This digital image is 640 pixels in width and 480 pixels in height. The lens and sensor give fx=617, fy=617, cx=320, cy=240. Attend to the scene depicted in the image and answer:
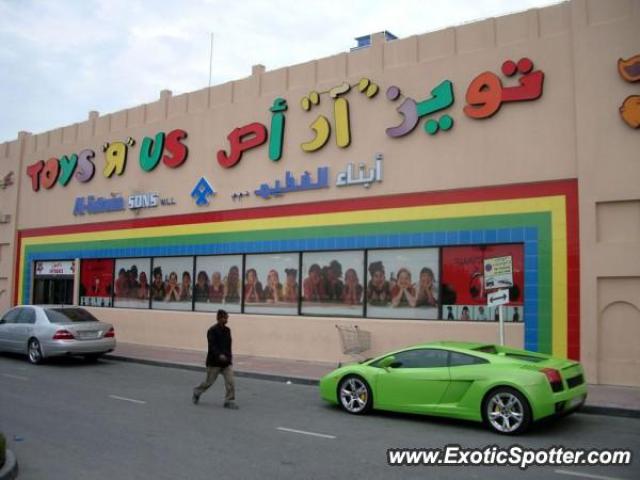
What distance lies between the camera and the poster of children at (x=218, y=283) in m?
Answer: 19.5

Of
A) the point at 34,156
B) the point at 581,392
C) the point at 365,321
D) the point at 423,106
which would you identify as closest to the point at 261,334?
the point at 365,321

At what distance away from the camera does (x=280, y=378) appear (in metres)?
14.7

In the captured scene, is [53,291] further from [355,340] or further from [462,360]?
[462,360]

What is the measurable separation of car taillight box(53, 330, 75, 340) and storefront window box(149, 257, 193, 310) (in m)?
4.90

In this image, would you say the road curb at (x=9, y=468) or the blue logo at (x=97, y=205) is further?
the blue logo at (x=97, y=205)

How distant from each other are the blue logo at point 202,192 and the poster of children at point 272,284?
8.71 feet

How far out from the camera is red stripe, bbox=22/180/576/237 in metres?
14.2

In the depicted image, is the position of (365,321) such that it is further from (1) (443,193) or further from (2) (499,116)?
(2) (499,116)

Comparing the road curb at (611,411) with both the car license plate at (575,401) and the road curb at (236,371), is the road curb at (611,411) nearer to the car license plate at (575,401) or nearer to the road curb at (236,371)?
the car license plate at (575,401)

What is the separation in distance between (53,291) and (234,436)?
67.5 feet

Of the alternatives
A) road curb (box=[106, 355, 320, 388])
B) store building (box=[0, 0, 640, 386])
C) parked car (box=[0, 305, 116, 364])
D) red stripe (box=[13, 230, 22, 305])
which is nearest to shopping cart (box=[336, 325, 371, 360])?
store building (box=[0, 0, 640, 386])

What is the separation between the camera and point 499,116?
14734 mm

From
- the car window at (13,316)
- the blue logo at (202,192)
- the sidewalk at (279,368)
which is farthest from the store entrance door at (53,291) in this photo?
the blue logo at (202,192)

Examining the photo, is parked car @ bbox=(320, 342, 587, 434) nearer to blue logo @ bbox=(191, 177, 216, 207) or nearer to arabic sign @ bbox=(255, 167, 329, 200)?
arabic sign @ bbox=(255, 167, 329, 200)
